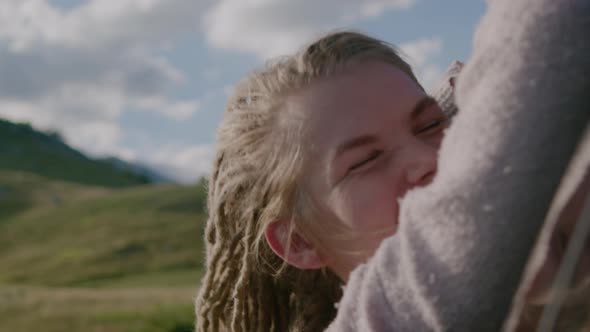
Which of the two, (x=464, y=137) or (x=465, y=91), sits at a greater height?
(x=465, y=91)

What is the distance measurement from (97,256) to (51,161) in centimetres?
5936

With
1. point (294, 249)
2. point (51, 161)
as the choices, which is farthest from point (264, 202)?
point (51, 161)

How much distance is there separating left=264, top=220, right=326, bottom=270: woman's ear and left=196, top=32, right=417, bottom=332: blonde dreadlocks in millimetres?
41

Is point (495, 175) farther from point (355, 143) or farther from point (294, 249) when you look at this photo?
point (294, 249)

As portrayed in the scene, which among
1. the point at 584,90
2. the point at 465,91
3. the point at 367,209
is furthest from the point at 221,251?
the point at 584,90

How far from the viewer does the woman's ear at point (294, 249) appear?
237 centimetres

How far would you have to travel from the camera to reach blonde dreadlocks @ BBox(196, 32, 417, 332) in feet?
7.79

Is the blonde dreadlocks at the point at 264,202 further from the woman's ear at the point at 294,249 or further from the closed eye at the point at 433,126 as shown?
the closed eye at the point at 433,126

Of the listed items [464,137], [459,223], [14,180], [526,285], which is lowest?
[526,285]

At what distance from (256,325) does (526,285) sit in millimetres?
1606

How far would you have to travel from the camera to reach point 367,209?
2041mm

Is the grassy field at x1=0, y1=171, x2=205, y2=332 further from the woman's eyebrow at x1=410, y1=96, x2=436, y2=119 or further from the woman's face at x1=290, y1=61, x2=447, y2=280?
the woman's eyebrow at x1=410, y1=96, x2=436, y2=119

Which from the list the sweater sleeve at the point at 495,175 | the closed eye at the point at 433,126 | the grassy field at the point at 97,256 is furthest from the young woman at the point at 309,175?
the grassy field at the point at 97,256

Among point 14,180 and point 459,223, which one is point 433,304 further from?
point 14,180
